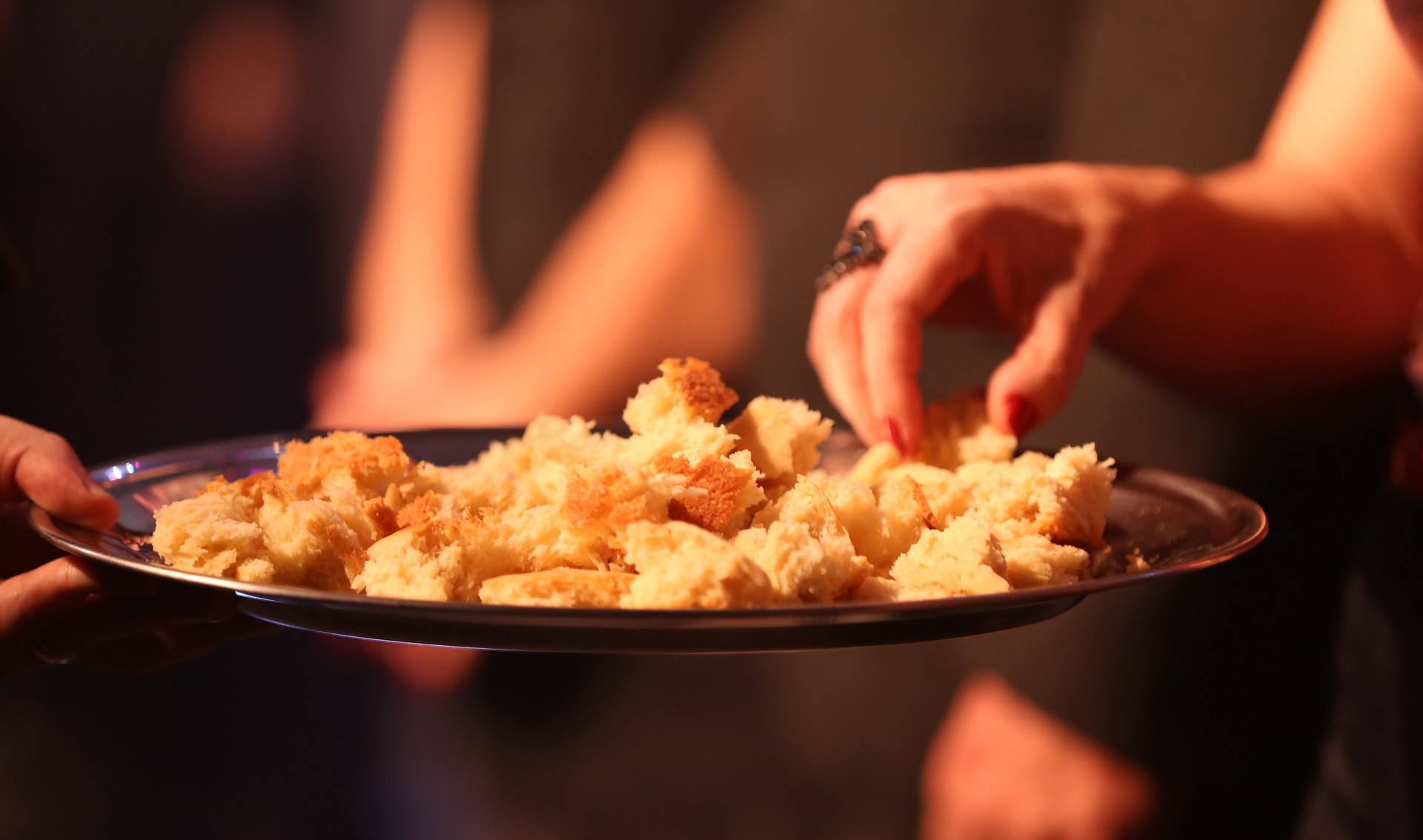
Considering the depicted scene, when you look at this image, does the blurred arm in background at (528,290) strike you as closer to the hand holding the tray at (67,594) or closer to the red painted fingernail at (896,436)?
the red painted fingernail at (896,436)

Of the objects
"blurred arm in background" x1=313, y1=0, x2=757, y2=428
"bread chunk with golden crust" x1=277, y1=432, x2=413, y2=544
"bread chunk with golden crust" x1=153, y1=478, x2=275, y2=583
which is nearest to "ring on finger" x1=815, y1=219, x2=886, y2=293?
"bread chunk with golden crust" x1=277, y1=432, x2=413, y2=544

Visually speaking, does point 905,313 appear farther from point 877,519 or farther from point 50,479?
point 50,479

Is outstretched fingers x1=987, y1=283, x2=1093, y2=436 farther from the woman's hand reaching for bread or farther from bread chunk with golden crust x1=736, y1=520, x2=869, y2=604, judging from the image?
bread chunk with golden crust x1=736, y1=520, x2=869, y2=604

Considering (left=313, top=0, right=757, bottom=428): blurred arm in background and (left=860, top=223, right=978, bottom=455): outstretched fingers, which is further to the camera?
(left=313, top=0, right=757, bottom=428): blurred arm in background

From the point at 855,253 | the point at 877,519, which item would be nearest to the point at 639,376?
the point at 855,253

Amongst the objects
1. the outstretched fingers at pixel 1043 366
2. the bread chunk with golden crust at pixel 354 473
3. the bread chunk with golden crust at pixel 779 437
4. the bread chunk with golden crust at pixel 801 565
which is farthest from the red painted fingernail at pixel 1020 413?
the bread chunk with golden crust at pixel 354 473

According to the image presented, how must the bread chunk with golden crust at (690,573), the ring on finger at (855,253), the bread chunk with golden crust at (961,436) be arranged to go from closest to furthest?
the bread chunk with golden crust at (690,573), the bread chunk with golden crust at (961,436), the ring on finger at (855,253)

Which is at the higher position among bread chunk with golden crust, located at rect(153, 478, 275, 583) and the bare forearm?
bread chunk with golden crust, located at rect(153, 478, 275, 583)
